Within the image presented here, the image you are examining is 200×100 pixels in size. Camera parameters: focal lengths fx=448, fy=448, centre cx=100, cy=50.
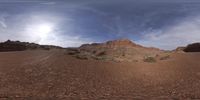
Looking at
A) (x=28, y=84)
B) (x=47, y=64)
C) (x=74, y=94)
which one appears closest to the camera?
(x=74, y=94)

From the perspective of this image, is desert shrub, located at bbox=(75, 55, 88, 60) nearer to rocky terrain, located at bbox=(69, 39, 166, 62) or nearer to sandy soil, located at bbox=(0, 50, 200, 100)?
rocky terrain, located at bbox=(69, 39, 166, 62)

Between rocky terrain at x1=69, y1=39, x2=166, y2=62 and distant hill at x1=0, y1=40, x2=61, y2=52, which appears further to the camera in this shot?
distant hill at x1=0, y1=40, x2=61, y2=52

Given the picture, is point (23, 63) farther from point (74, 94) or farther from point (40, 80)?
point (74, 94)

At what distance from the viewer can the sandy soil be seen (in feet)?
61.7

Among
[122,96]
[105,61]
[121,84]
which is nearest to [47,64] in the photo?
[105,61]

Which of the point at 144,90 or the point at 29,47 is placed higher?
the point at 29,47

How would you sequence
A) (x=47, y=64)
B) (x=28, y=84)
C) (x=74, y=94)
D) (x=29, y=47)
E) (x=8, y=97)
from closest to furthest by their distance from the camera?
(x=8, y=97)
(x=74, y=94)
(x=28, y=84)
(x=47, y=64)
(x=29, y=47)

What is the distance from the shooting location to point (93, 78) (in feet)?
70.4

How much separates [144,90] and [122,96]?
2064 mm

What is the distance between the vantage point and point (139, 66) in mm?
23406

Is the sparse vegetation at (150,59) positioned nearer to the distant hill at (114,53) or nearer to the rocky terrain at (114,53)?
the rocky terrain at (114,53)

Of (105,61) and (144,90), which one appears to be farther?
(105,61)

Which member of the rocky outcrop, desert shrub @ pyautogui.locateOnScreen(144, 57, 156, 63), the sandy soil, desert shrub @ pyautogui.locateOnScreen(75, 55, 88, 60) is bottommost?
the sandy soil

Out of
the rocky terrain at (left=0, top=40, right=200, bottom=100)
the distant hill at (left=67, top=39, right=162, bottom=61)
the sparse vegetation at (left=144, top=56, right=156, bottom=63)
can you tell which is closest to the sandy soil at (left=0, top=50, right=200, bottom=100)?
the rocky terrain at (left=0, top=40, right=200, bottom=100)
